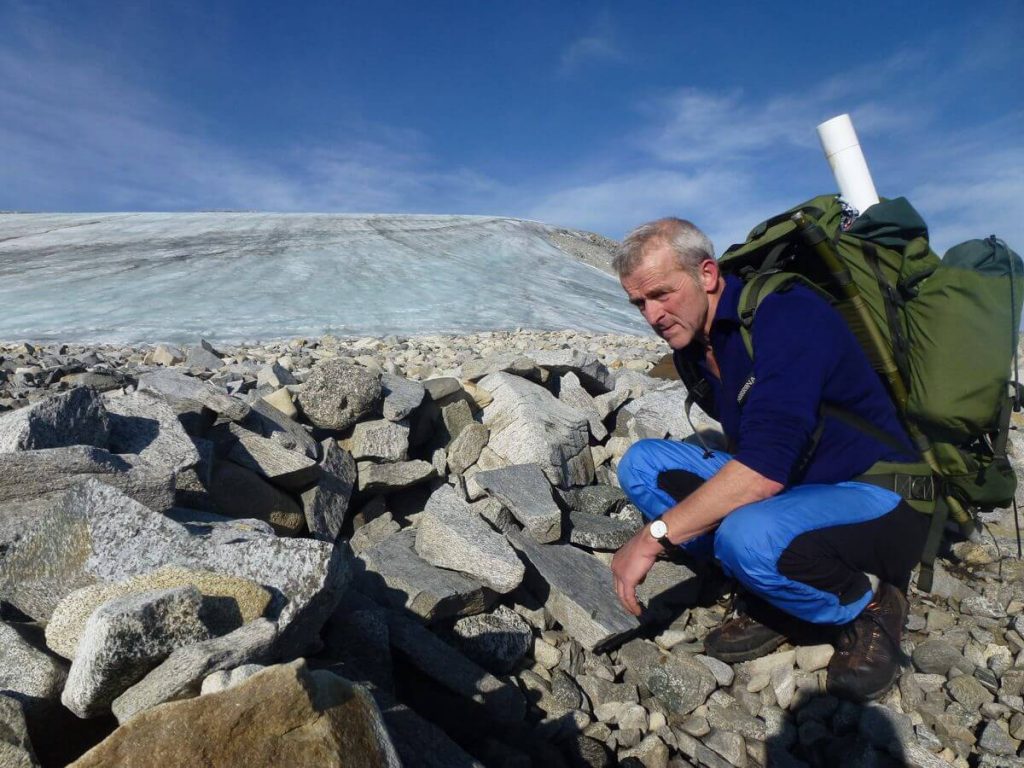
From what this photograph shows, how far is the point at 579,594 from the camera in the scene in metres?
3.44

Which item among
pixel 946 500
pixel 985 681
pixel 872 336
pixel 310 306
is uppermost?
pixel 310 306

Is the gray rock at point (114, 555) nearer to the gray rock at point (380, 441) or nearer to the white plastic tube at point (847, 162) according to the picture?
the gray rock at point (380, 441)

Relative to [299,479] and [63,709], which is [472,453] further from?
[63,709]

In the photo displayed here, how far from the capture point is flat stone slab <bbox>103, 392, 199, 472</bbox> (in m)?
3.25

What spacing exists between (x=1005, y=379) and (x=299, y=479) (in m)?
3.43

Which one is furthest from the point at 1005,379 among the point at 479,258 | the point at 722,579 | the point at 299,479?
the point at 479,258

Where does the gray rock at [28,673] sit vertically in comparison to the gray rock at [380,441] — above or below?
below

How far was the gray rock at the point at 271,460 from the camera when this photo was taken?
3770mm

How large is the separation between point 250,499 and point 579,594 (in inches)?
70.2

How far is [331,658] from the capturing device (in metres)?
2.56

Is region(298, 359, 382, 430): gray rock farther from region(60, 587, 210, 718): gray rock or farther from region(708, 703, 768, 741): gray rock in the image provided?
region(708, 703, 768, 741): gray rock

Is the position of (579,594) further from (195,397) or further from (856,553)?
(195,397)

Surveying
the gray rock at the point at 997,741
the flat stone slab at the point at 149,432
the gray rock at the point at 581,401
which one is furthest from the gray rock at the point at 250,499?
the gray rock at the point at 997,741

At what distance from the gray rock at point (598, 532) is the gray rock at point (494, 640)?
781mm
